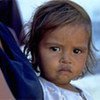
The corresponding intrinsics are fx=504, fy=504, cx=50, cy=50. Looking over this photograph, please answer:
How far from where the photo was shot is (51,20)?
171cm

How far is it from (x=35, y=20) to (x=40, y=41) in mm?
88

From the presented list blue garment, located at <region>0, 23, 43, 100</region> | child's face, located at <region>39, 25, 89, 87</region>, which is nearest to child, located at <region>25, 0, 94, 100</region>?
child's face, located at <region>39, 25, 89, 87</region>

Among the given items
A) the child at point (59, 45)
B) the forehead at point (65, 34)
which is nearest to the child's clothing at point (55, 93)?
the child at point (59, 45)

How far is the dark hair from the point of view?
1704 mm

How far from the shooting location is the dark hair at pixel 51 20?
1704 mm

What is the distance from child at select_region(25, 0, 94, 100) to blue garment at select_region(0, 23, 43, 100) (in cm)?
12

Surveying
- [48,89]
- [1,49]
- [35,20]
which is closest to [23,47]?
[35,20]

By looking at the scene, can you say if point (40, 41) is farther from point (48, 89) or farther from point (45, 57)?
point (48, 89)

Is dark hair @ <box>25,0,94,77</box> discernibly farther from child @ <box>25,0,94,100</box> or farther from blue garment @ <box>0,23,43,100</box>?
blue garment @ <box>0,23,43,100</box>

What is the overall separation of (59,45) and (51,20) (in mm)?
94

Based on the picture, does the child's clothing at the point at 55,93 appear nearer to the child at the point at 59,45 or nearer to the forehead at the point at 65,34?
the child at the point at 59,45

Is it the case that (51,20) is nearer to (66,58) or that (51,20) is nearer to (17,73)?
(66,58)

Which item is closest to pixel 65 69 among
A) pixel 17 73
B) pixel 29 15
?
pixel 17 73

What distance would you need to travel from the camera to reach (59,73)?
66.3 inches
